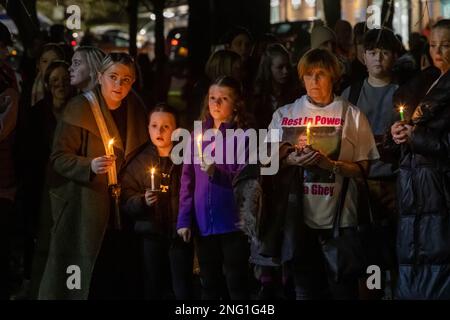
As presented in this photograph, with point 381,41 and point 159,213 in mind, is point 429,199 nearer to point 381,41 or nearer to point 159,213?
point 381,41

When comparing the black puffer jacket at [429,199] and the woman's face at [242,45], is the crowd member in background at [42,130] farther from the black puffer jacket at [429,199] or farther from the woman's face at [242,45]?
the black puffer jacket at [429,199]

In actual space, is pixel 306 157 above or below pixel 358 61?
below

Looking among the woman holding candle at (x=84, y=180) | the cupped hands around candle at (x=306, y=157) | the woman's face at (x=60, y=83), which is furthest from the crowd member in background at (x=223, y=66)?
the cupped hands around candle at (x=306, y=157)

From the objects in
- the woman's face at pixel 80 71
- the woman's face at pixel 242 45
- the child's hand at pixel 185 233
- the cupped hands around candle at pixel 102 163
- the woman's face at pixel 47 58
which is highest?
the woman's face at pixel 242 45

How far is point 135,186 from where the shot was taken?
7270 mm

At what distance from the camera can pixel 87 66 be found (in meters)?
7.53

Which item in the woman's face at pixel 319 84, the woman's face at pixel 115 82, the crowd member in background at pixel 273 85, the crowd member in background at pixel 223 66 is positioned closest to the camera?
the woman's face at pixel 319 84

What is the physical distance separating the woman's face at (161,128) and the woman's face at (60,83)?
3.45 feet

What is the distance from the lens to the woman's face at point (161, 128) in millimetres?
7270

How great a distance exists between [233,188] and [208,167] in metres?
0.23

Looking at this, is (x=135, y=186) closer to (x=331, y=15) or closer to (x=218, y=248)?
(x=218, y=248)

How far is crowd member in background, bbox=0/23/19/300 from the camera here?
7402mm

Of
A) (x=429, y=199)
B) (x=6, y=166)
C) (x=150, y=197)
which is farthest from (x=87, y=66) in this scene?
(x=429, y=199)

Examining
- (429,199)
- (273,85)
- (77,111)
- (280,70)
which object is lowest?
(429,199)
